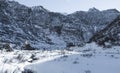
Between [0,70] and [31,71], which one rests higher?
[0,70]

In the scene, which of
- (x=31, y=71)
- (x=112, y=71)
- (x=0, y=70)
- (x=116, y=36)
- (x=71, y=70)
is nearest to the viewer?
(x=0, y=70)

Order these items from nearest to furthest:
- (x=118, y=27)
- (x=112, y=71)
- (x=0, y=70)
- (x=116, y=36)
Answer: (x=0, y=70) < (x=112, y=71) < (x=116, y=36) < (x=118, y=27)

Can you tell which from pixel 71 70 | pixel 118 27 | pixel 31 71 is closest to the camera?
pixel 71 70

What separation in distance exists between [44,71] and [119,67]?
3.40 meters

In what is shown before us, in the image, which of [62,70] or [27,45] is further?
[27,45]

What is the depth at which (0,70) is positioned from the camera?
8344mm

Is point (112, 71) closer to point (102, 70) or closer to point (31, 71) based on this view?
point (102, 70)

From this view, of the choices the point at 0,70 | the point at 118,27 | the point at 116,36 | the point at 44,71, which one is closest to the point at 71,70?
the point at 44,71

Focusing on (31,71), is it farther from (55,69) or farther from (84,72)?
(84,72)

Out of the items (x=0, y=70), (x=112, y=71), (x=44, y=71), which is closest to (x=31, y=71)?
(x=44, y=71)

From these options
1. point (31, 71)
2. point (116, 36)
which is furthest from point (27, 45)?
point (31, 71)

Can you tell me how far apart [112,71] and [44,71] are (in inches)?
124

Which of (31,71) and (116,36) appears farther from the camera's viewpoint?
(116,36)

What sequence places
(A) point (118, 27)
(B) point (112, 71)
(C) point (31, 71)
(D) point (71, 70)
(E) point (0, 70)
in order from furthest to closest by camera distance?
1. (A) point (118, 27)
2. (C) point (31, 71)
3. (D) point (71, 70)
4. (B) point (112, 71)
5. (E) point (0, 70)
